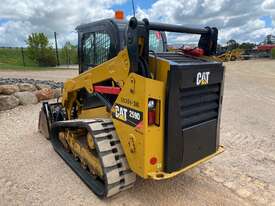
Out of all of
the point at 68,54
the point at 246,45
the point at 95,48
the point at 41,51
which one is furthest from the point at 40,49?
the point at 246,45

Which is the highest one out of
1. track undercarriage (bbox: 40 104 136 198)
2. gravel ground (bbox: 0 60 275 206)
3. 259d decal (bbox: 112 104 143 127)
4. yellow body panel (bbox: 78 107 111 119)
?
259d decal (bbox: 112 104 143 127)

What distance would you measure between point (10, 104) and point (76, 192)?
549 centimetres

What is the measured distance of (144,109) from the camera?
2.93 meters

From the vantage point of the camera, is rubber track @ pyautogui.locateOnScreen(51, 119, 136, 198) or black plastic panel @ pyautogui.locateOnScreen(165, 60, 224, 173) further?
rubber track @ pyautogui.locateOnScreen(51, 119, 136, 198)

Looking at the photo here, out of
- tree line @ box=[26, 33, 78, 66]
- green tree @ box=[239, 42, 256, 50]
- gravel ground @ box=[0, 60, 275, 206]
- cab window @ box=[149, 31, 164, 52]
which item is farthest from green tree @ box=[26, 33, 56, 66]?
green tree @ box=[239, 42, 256, 50]

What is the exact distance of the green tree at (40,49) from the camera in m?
30.4

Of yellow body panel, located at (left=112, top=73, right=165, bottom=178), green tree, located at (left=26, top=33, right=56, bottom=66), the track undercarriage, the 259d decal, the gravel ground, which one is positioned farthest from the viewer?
green tree, located at (left=26, top=33, right=56, bottom=66)

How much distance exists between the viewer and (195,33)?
11.9 ft

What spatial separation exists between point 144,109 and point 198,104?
811mm

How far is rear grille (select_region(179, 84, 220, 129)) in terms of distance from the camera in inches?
126

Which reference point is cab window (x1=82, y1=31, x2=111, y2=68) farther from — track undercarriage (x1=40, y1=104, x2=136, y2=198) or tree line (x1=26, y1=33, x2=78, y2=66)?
tree line (x1=26, y1=33, x2=78, y2=66)

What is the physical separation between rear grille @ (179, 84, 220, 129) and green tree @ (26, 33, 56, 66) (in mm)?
29654

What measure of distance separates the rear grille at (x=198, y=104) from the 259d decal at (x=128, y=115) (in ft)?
1.64

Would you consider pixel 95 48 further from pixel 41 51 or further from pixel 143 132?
pixel 41 51
